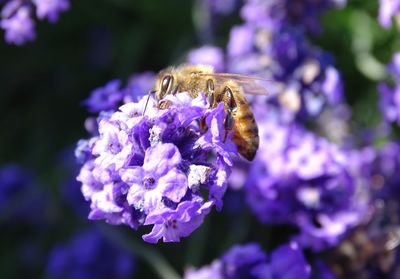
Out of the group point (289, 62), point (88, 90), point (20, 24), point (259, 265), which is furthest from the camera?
point (88, 90)

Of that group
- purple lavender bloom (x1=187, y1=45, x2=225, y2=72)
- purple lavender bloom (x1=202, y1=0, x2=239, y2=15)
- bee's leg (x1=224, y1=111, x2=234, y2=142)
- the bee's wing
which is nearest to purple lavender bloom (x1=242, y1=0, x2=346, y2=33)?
purple lavender bloom (x1=187, y1=45, x2=225, y2=72)

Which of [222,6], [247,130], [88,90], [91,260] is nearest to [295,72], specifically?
[222,6]

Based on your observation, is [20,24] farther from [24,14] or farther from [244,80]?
[244,80]

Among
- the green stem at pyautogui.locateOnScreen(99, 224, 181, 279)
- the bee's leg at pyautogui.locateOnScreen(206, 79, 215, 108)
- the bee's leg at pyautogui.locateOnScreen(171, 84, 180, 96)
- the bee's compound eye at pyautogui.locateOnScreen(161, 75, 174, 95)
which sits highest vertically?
the bee's compound eye at pyautogui.locateOnScreen(161, 75, 174, 95)

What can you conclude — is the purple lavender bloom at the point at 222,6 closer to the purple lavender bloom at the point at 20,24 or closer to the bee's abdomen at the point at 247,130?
the purple lavender bloom at the point at 20,24

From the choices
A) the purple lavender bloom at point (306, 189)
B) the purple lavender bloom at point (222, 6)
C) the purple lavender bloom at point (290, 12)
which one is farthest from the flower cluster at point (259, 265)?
the purple lavender bloom at point (222, 6)

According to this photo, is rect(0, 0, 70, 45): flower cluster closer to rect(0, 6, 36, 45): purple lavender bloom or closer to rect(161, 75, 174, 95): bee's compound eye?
rect(0, 6, 36, 45): purple lavender bloom

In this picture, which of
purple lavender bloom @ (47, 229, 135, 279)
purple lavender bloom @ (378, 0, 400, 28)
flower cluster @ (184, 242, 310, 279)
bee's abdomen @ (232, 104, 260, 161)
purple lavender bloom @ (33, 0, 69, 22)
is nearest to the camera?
bee's abdomen @ (232, 104, 260, 161)
